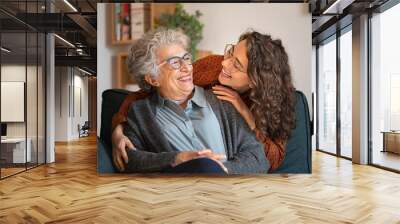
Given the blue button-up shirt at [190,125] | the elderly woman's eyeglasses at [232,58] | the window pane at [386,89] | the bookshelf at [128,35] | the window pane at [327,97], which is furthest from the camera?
the window pane at [327,97]

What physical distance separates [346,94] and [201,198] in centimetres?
517

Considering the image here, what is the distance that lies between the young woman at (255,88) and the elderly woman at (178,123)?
12cm

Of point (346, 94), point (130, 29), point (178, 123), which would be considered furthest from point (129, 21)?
point (346, 94)

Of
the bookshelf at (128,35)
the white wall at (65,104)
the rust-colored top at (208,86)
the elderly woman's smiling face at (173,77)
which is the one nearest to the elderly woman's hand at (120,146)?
the rust-colored top at (208,86)

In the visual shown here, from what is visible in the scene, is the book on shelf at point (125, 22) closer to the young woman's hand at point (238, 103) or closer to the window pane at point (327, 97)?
the young woman's hand at point (238, 103)

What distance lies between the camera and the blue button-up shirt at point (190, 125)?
591cm

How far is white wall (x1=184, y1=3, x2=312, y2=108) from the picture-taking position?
6.21 meters

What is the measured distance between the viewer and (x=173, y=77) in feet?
19.5

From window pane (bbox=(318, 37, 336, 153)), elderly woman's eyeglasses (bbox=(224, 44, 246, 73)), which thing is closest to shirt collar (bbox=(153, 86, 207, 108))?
elderly woman's eyeglasses (bbox=(224, 44, 246, 73))

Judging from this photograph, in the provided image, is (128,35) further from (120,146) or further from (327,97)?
(327,97)

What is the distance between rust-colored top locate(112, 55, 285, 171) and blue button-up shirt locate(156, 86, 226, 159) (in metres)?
0.29

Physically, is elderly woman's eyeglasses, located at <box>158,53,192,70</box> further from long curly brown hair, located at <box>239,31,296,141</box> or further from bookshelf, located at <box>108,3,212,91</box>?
long curly brown hair, located at <box>239,31,296,141</box>

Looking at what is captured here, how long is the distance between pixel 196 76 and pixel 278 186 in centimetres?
186

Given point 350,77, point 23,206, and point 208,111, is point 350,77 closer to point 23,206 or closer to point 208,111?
point 208,111
